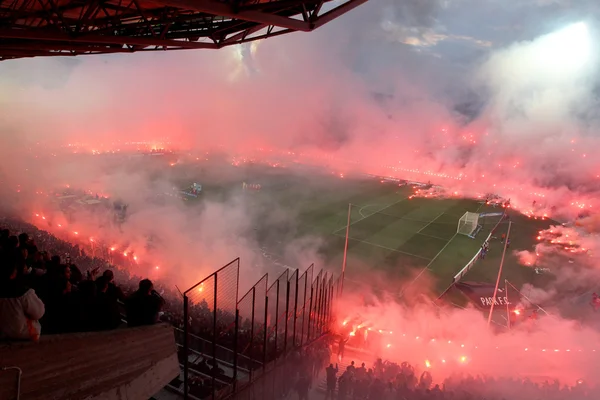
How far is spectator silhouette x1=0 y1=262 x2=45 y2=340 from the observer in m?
2.24

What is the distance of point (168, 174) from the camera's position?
32.6 meters

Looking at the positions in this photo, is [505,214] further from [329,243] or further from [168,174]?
[168,174]

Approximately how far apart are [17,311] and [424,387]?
8513 millimetres

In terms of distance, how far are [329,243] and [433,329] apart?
930cm

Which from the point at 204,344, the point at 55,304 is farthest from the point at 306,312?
the point at 55,304

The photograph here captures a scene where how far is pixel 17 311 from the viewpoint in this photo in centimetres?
226

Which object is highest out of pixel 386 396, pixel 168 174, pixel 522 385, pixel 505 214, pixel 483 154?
pixel 483 154

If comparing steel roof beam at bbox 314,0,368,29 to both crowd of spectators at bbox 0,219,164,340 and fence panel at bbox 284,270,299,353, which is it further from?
fence panel at bbox 284,270,299,353

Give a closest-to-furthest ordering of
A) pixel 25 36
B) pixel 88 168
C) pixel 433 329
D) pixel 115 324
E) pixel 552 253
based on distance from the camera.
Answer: pixel 115 324 < pixel 25 36 < pixel 433 329 < pixel 552 253 < pixel 88 168

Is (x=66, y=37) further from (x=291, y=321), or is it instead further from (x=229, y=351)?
(x=291, y=321)

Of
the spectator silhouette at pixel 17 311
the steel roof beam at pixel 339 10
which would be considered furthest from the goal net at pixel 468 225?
the spectator silhouette at pixel 17 311

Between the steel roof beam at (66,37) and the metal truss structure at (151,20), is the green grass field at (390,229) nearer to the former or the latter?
the metal truss structure at (151,20)

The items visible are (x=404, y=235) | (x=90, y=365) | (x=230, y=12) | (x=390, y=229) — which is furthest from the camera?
(x=390, y=229)

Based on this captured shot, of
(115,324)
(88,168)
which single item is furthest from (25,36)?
(88,168)
